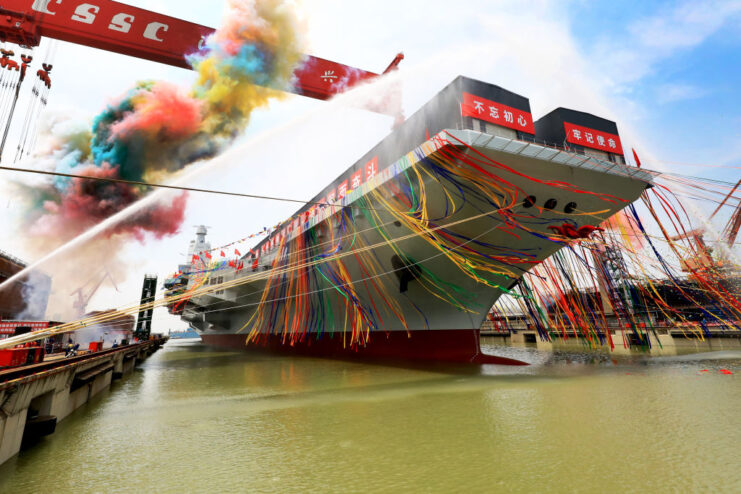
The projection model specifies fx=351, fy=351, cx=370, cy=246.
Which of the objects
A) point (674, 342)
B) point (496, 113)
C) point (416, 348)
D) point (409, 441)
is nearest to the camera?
point (409, 441)

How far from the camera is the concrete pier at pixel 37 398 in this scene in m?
4.23

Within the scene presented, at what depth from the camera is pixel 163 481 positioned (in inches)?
142

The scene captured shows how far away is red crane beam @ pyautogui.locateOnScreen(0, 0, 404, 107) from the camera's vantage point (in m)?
10.9

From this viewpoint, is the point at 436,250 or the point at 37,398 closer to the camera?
the point at 37,398

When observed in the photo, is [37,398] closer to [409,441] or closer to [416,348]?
[409,441]

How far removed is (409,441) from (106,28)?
1521 cm

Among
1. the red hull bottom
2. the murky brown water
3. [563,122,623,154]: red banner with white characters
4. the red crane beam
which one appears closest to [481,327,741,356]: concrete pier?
the red hull bottom

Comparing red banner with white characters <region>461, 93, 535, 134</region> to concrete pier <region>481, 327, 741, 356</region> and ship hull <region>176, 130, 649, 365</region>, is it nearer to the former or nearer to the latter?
ship hull <region>176, 130, 649, 365</region>

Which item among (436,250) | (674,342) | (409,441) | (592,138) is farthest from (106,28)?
(674,342)

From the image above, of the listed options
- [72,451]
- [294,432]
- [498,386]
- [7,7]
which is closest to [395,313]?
[498,386]

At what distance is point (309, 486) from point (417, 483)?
1.05 metres

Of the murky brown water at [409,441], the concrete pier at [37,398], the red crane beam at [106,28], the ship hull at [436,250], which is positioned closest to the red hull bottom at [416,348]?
the ship hull at [436,250]

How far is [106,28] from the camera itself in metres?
11.6

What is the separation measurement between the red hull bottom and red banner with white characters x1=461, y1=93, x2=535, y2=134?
7053mm
